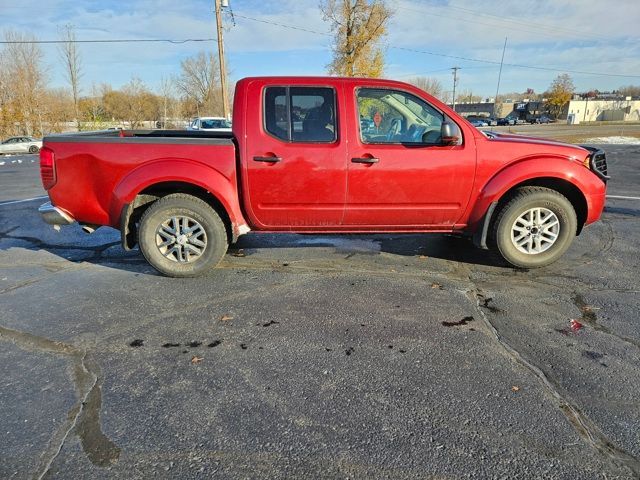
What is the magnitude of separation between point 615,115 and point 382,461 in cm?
9995

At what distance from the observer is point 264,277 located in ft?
14.8

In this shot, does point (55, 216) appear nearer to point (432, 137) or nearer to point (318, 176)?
point (318, 176)

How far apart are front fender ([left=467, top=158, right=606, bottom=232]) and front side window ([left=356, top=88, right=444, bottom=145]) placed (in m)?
0.75

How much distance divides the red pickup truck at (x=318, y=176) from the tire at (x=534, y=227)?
0.04ft

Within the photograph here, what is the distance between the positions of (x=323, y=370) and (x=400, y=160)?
2.33m

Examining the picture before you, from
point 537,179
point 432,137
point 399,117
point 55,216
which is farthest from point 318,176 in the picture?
point 55,216

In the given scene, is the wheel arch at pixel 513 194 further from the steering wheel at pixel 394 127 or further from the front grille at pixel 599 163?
the steering wheel at pixel 394 127

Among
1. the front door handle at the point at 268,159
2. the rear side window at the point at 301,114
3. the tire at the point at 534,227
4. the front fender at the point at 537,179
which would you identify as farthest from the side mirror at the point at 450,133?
the front door handle at the point at 268,159

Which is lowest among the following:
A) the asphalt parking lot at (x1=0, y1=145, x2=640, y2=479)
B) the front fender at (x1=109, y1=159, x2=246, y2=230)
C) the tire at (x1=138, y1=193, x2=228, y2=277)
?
the asphalt parking lot at (x1=0, y1=145, x2=640, y2=479)

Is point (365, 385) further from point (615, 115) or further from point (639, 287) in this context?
point (615, 115)

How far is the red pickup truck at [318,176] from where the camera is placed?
165 inches

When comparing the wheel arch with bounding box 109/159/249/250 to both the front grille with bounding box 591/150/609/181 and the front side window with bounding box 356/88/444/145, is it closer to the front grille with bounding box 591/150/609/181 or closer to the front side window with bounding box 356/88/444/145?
the front side window with bounding box 356/88/444/145

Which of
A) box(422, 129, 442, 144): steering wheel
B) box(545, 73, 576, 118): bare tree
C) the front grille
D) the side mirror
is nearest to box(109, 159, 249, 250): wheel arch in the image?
box(422, 129, 442, 144): steering wheel

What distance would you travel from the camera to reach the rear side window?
424cm
